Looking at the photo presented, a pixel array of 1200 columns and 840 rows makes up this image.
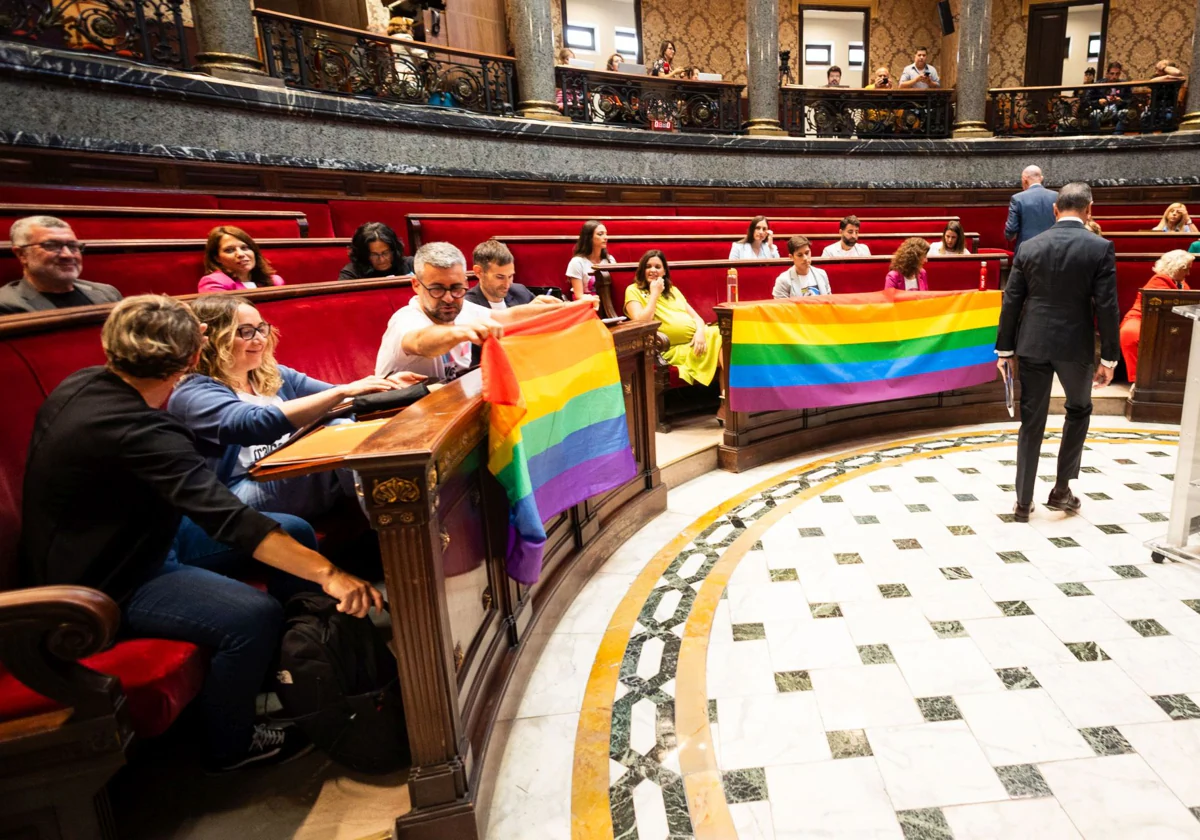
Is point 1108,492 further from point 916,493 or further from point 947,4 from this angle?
point 947,4

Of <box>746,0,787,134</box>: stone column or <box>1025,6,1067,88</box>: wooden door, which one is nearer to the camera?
<box>746,0,787,134</box>: stone column

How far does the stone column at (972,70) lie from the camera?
825 cm

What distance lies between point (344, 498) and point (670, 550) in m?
1.41

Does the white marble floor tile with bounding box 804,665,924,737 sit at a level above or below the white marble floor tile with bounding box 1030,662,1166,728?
above

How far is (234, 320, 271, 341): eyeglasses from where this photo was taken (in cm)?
176

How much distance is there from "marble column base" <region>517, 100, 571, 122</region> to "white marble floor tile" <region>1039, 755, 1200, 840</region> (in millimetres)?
6501

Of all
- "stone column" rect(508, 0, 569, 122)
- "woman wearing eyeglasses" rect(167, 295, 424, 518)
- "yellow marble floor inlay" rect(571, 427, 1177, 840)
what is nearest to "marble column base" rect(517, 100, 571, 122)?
"stone column" rect(508, 0, 569, 122)

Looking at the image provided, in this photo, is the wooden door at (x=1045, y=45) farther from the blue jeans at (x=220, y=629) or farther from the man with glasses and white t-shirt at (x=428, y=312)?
the blue jeans at (x=220, y=629)

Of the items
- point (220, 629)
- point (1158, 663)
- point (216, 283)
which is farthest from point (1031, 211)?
point (220, 629)

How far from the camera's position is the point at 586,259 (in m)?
4.22

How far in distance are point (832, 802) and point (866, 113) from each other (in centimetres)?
936

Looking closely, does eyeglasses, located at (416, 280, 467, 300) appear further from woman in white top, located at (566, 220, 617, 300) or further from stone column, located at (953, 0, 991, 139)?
stone column, located at (953, 0, 991, 139)

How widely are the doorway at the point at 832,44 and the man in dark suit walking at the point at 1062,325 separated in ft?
32.3

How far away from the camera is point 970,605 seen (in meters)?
2.35
